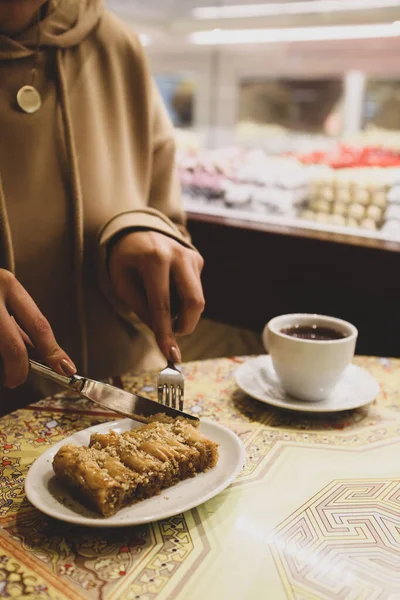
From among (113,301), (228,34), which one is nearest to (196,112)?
(228,34)

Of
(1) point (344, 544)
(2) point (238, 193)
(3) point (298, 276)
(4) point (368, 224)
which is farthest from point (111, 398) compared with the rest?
(2) point (238, 193)

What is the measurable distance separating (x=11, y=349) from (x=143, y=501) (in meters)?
0.32

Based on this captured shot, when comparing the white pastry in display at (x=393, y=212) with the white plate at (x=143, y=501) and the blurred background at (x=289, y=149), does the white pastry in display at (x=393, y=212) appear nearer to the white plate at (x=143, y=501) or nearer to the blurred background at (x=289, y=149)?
the blurred background at (x=289, y=149)

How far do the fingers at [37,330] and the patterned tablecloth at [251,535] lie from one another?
13 centimetres

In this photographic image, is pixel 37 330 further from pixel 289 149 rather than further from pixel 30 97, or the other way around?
pixel 289 149

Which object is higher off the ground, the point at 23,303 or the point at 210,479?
the point at 23,303

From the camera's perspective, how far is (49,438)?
1.05m

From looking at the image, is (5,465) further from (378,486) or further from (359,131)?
(359,131)

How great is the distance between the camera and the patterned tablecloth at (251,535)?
70 centimetres

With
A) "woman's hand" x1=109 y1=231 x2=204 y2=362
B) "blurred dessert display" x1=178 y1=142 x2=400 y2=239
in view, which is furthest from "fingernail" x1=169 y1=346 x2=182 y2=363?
"blurred dessert display" x1=178 y1=142 x2=400 y2=239

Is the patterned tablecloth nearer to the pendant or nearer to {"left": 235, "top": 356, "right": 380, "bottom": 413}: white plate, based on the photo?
{"left": 235, "top": 356, "right": 380, "bottom": 413}: white plate

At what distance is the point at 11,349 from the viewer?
98 cm

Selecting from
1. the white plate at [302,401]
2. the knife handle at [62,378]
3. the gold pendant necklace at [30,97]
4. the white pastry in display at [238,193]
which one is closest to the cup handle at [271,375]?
the white plate at [302,401]

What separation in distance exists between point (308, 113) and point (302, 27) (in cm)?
53
